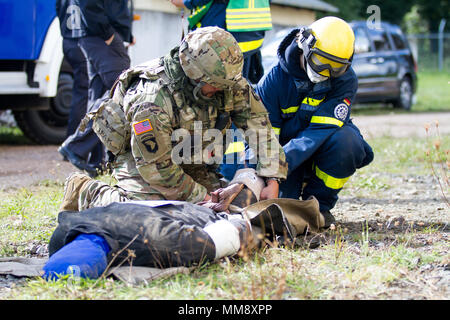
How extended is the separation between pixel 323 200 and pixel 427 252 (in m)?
0.94

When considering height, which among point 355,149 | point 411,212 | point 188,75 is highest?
point 188,75

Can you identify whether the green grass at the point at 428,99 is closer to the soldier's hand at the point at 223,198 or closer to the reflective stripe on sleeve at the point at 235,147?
the reflective stripe on sleeve at the point at 235,147

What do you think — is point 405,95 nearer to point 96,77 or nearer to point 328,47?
point 96,77

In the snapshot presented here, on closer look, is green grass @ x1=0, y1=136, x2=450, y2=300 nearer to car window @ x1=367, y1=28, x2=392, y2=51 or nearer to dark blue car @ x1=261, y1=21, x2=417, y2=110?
dark blue car @ x1=261, y1=21, x2=417, y2=110

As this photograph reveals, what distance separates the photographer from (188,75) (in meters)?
3.34

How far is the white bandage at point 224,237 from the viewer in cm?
296

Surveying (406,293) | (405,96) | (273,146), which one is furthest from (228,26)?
(405,96)

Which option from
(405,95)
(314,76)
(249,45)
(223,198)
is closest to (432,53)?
(405,95)

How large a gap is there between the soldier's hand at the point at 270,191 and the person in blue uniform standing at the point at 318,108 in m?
0.27

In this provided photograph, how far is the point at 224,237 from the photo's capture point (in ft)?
9.78

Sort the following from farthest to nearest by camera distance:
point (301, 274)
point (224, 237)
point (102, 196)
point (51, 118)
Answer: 1. point (51, 118)
2. point (102, 196)
3. point (224, 237)
4. point (301, 274)

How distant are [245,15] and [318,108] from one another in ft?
3.48

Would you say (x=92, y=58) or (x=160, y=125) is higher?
(x=92, y=58)

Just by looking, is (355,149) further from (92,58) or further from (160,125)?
(92,58)
